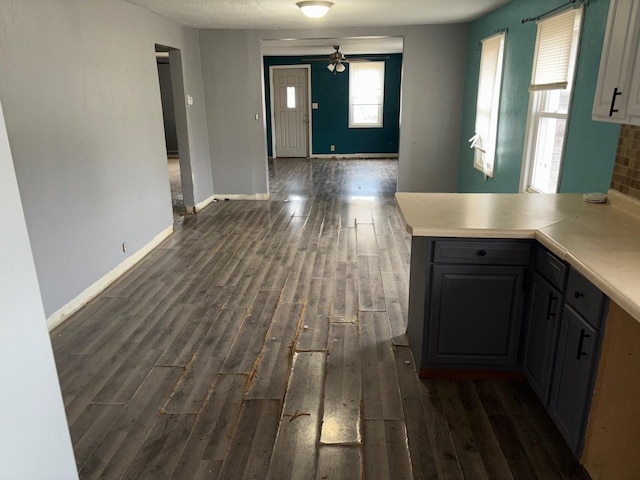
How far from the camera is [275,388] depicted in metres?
2.42

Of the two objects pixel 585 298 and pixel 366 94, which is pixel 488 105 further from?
pixel 366 94

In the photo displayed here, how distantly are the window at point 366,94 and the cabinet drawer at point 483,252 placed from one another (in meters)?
9.04

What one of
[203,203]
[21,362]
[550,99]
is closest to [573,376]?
[21,362]

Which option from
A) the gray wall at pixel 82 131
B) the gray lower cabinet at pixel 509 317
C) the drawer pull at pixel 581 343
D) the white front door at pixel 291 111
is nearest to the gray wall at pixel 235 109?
the gray wall at pixel 82 131

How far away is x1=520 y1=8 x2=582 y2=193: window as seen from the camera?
10.3 feet

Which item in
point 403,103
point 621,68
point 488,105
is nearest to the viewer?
point 621,68

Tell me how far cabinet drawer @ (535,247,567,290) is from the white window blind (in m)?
1.69

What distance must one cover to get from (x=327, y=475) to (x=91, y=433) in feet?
3.58

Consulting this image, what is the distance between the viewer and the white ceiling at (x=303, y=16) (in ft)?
14.2

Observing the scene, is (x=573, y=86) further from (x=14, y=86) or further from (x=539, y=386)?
(x=14, y=86)

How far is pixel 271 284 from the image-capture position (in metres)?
3.76

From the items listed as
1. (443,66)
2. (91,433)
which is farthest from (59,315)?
(443,66)

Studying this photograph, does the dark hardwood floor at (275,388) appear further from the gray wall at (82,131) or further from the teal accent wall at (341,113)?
the teal accent wall at (341,113)

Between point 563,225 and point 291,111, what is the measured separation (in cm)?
947
